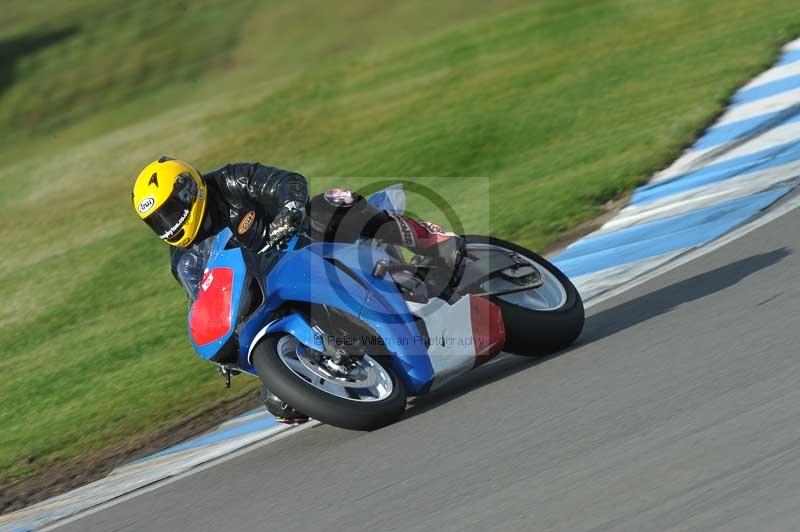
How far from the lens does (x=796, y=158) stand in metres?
8.77

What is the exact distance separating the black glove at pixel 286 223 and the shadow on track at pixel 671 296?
1.68 meters

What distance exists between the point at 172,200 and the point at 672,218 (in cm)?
406

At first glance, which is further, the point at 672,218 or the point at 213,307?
the point at 672,218

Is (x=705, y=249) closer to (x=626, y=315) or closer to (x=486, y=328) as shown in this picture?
(x=626, y=315)

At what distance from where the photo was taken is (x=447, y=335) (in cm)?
572

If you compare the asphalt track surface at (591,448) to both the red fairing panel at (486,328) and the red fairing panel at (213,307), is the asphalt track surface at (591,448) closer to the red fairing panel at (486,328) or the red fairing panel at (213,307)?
the red fairing panel at (486,328)

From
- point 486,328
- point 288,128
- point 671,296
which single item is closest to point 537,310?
point 486,328

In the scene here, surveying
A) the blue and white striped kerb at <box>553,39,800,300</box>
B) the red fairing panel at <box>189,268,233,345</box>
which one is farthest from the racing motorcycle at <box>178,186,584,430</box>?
the blue and white striped kerb at <box>553,39,800,300</box>

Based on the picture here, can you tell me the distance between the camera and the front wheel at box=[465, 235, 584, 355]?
19.5 feet

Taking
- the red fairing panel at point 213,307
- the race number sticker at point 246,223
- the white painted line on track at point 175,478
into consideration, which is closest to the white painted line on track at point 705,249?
the white painted line on track at point 175,478

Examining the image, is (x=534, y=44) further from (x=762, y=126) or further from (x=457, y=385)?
(x=457, y=385)

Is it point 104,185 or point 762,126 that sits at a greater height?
point 762,126

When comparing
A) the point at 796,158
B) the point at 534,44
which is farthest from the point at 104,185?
the point at 796,158

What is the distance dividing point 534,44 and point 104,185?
7.00 metres
